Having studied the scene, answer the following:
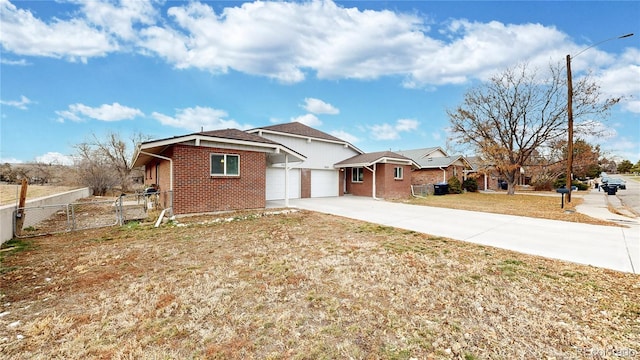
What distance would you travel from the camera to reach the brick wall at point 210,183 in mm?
10000

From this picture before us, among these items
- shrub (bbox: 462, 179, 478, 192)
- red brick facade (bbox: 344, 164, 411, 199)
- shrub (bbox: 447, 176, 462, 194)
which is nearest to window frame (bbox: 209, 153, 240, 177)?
red brick facade (bbox: 344, 164, 411, 199)

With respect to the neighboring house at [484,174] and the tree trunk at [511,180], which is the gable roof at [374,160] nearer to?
the neighboring house at [484,174]

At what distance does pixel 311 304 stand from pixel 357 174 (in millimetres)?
17326

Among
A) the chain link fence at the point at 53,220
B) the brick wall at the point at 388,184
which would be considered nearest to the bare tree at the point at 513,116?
the brick wall at the point at 388,184

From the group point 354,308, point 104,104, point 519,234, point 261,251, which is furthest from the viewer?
point 104,104

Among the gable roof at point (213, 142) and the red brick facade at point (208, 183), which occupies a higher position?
the gable roof at point (213, 142)

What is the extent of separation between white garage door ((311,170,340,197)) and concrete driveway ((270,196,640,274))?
343 inches

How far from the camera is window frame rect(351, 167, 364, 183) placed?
65.4 ft

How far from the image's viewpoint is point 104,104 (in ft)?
68.4

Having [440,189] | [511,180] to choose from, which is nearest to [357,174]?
[440,189]

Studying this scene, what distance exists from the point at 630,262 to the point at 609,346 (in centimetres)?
400

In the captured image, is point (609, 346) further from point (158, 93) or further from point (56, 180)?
→ point (56, 180)

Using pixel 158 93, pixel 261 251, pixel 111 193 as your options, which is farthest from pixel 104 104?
pixel 261 251

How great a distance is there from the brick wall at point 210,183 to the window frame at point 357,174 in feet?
31.7
